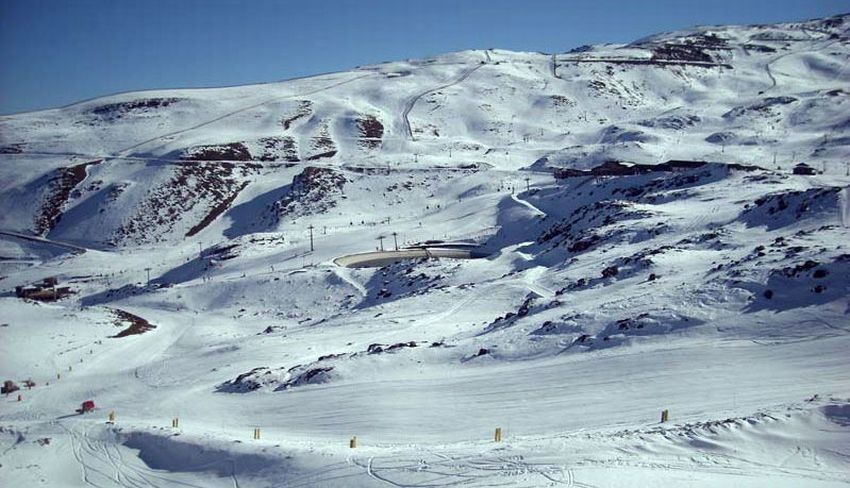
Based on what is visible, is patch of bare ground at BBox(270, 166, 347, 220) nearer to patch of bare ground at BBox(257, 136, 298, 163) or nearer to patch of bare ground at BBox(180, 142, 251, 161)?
patch of bare ground at BBox(257, 136, 298, 163)

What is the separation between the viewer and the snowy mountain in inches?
624

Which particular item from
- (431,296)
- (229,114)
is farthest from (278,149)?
(431,296)

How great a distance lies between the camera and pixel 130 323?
140 ft

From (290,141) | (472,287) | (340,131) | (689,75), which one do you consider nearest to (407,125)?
(340,131)

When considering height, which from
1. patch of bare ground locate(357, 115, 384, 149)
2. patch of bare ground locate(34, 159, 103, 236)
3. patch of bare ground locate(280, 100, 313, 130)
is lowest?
patch of bare ground locate(34, 159, 103, 236)

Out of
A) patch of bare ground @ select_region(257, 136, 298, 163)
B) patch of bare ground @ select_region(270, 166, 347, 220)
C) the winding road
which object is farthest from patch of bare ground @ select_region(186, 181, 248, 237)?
the winding road

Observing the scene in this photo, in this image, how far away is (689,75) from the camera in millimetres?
124500

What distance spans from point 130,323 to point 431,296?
780 inches

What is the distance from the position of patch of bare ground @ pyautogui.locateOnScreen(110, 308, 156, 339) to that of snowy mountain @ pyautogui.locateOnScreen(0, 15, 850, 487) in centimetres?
32

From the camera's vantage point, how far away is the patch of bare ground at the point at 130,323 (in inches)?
1583

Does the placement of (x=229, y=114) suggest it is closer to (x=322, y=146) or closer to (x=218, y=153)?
(x=218, y=153)

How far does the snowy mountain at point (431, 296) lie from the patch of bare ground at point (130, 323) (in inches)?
12.4

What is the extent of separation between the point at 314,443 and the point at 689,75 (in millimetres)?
124358

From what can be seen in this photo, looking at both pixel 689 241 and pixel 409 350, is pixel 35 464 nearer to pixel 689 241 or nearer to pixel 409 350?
pixel 409 350
